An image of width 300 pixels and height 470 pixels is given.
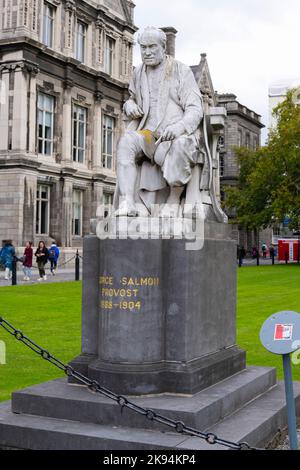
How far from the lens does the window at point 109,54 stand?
44.0 m

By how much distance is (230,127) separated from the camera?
2825 inches

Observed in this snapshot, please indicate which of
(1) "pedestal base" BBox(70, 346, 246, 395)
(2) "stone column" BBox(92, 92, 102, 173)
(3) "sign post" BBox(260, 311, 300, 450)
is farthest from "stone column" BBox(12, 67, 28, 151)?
(3) "sign post" BBox(260, 311, 300, 450)

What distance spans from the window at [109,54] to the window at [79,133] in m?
4.52

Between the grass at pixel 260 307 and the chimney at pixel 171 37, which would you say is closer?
the grass at pixel 260 307

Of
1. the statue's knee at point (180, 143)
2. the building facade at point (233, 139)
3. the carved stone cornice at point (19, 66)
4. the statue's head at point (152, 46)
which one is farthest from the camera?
the building facade at point (233, 139)

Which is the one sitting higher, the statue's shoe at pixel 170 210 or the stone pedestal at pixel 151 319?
the statue's shoe at pixel 170 210

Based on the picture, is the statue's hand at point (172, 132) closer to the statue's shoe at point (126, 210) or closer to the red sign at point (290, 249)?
the statue's shoe at point (126, 210)

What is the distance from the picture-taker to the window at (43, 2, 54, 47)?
1475 inches

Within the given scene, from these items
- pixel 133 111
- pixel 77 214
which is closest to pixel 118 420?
pixel 133 111

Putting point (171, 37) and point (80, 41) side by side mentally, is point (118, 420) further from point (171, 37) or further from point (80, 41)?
point (171, 37)

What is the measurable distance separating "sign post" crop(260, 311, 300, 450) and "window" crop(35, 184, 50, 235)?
108 feet

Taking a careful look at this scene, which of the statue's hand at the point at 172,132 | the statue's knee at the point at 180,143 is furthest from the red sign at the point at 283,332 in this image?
A: the statue's hand at the point at 172,132

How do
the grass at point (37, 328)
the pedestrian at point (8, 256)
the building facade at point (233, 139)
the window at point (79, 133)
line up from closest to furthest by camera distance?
the grass at point (37, 328) < the pedestrian at point (8, 256) < the window at point (79, 133) < the building facade at point (233, 139)

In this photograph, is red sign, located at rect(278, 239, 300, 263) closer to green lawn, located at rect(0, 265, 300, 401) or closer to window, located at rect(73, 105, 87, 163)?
window, located at rect(73, 105, 87, 163)
